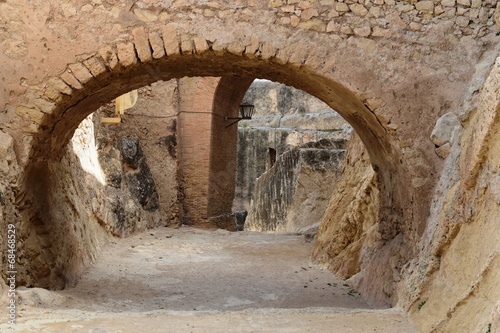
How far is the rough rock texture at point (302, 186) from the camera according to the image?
11070 millimetres

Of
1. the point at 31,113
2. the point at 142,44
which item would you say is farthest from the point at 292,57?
the point at 31,113

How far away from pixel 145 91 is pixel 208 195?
7.89ft

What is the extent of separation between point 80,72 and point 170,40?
2.43 ft

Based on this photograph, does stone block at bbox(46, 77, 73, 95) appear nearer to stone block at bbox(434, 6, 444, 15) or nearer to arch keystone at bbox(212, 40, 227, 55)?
arch keystone at bbox(212, 40, 227, 55)

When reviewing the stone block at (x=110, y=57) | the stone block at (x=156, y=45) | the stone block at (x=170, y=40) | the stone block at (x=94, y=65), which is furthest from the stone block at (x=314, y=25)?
the stone block at (x=94, y=65)

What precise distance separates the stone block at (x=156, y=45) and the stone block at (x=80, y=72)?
0.53m

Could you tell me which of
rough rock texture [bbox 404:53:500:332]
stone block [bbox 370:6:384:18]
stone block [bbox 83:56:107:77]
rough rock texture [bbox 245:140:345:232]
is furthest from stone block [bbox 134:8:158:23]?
rough rock texture [bbox 245:140:345:232]

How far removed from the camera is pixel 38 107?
4.46 m

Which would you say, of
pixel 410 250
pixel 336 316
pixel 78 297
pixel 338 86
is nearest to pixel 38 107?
pixel 78 297

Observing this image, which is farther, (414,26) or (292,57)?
(414,26)

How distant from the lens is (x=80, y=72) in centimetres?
445

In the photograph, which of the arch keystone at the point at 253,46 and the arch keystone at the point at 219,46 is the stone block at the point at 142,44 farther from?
the arch keystone at the point at 253,46

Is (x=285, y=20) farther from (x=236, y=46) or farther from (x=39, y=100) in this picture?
(x=39, y=100)

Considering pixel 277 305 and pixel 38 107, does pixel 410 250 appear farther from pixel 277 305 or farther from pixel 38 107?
pixel 38 107
